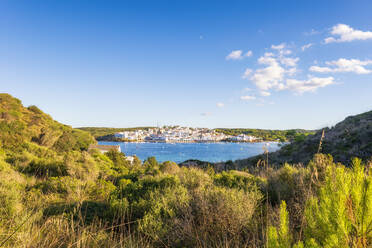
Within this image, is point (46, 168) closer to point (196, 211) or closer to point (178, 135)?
point (196, 211)

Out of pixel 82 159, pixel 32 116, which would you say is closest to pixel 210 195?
pixel 82 159

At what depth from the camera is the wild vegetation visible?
1.30 meters

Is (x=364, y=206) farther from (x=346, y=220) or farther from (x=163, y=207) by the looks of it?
(x=163, y=207)

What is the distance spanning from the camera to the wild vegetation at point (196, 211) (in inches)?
51.4

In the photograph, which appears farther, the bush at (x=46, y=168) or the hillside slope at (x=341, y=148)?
the hillside slope at (x=341, y=148)

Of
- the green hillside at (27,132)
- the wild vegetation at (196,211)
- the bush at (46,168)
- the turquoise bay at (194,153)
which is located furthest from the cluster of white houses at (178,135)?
the wild vegetation at (196,211)

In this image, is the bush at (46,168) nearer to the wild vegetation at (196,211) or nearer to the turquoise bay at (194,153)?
the wild vegetation at (196,211)

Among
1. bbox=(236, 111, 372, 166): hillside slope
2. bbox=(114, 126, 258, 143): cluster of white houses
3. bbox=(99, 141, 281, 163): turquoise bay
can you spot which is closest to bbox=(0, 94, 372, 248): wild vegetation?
bbox=(236, 111, 372, 166): hillside slope

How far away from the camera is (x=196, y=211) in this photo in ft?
12.7

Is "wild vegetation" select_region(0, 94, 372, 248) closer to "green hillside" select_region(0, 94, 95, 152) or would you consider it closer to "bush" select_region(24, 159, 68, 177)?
"bush" select_region(24, 159, 68, 177)

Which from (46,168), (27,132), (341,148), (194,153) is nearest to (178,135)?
(194,153)

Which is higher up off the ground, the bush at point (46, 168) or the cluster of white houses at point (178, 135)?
the bush at point (46, 168)

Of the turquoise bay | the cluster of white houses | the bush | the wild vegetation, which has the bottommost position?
the turquoise bay

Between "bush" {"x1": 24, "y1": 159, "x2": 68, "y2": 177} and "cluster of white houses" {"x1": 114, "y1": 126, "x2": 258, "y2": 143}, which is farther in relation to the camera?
"cluster of white houses" {"x1": 114, "y1": 126, "x2": 258, "y2": 143}
